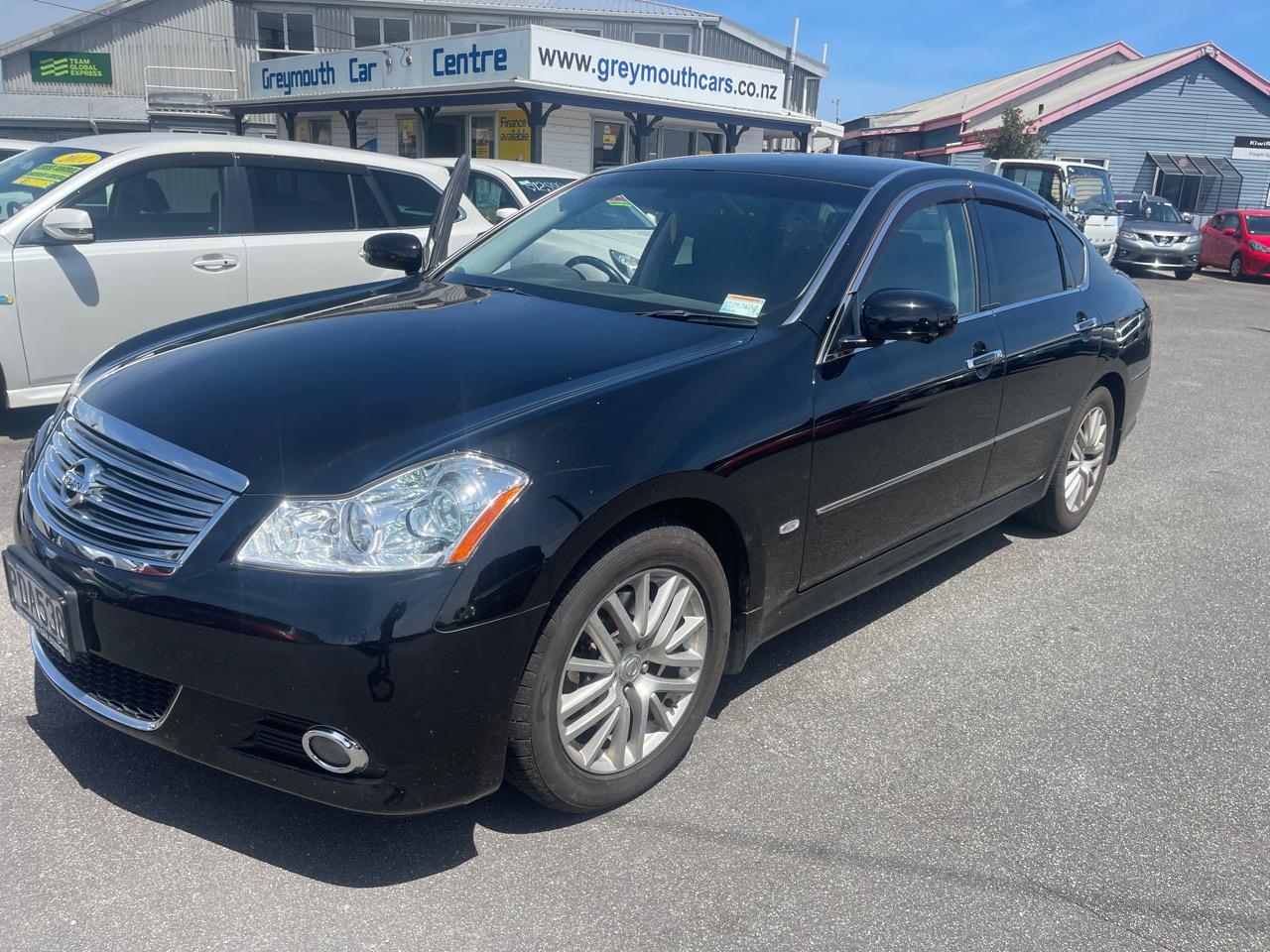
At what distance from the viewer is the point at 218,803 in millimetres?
2824

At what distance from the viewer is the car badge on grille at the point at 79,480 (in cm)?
263

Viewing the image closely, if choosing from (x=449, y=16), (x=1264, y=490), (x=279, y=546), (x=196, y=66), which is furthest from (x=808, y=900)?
(x=196, y=66)

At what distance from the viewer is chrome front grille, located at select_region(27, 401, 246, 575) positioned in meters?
2.44

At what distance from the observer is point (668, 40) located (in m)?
32.9

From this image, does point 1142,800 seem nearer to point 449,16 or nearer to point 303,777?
point 303,777

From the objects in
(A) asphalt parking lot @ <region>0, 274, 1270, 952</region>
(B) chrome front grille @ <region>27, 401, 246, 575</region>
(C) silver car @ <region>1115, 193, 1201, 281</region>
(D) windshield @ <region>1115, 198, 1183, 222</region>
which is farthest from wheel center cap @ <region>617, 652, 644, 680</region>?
(D) windshield @ <region>1115, 198, 1183, 222</region>

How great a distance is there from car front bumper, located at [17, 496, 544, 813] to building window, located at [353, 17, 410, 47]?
3333 cm

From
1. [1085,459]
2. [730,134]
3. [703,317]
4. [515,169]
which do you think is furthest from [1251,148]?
[703,317]

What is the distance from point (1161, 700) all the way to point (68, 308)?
5.75 metres

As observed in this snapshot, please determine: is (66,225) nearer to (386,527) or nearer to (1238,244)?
(386,527)

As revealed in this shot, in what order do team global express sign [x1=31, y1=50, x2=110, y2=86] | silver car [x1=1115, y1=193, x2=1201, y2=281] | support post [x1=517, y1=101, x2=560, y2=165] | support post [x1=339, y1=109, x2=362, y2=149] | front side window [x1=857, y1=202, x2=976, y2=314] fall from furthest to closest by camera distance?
team global express sign [x1=31, y1=50, x2=110, y2=86] → support post [x1=339, y1=109, x2=362, y2=149] → silver car [x1=1115, y1=193, x2=1201, y2=281] → support post [x1=517, y1=101, x2=560, y2=165] → front side window [x1=857, y1=202, x2=976, y2=314]

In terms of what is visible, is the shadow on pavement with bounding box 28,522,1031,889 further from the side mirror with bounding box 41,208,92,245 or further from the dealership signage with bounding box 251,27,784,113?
the dealership signage with bounding box 251,27,784,113

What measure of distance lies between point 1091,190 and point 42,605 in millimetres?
21684

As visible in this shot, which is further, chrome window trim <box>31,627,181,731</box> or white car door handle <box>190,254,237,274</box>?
white car door handle <box>190,254,237,274</box>
